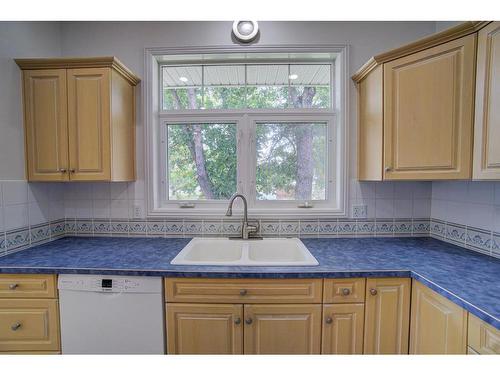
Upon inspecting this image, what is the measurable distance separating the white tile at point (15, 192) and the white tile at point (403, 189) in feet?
8.67

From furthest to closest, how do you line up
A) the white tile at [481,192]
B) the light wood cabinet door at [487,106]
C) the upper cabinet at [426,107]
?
1. the white tile at [481,192]
2. the upper cabinet at [426,107]
3. the light wood cabinet door at [487,106]

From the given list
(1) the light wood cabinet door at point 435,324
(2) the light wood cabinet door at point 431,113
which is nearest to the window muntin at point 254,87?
(2) the light wood cabinet door at point 431,113

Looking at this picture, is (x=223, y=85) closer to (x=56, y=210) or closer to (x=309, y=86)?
(x=309, y=86)

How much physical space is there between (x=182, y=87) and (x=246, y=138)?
0.70m

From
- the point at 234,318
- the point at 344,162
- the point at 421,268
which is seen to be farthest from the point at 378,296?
the point at 344,162

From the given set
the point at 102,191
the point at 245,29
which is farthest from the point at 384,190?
the point at 102,191

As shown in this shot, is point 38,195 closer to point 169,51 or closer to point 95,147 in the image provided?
point 95,147

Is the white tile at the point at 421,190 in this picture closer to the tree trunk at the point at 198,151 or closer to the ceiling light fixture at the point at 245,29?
the tree trunk at the point at 198,151

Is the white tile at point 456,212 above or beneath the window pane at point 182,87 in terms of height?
beneath

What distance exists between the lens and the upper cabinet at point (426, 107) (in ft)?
3.86

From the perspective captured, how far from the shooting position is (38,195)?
1.61 m

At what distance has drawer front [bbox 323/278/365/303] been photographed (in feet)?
3.87

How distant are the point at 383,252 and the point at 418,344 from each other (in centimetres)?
48

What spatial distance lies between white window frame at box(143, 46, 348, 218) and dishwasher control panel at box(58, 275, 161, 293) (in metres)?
0.64
